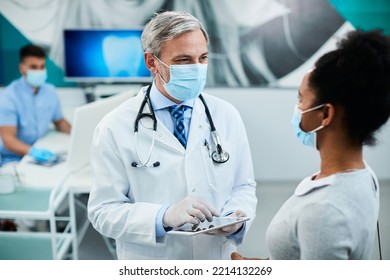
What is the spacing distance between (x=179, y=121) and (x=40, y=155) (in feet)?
2.29

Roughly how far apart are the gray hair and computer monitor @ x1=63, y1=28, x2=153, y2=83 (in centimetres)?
33

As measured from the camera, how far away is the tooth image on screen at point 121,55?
67.7 inches

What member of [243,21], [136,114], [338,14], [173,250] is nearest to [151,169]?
[136,114]

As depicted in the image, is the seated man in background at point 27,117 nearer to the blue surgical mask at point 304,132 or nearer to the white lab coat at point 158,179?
the white lab coat at point 158,179

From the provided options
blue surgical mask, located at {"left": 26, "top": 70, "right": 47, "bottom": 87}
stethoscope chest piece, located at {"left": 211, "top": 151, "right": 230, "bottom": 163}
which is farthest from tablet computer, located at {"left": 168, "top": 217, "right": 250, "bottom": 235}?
blue surgical mask, located at {"left": 26, "top": 70, "right": 47, "bottom": 87}

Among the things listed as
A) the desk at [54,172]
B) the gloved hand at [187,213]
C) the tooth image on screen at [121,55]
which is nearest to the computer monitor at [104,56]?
the tooth image on screen at [121,55]

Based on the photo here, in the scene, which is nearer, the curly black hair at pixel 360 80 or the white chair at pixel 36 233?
the curly black hair at pixel 360 80

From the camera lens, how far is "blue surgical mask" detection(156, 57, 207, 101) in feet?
4.38

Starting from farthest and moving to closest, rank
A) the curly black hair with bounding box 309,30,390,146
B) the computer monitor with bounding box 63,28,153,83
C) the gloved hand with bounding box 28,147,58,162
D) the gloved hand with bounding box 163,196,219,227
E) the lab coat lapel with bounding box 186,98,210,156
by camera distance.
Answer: the gloved hand with bounding box 28,147,58,162, the computer monitor with bounding box 63,28,153,83, the lab coat lapel with bounding box 186,98,210,156, the gloved hand with bounding box 163,196,219,227, the curly black hair with bounding box 309,30,390,146

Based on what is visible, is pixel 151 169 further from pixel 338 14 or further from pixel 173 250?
pixel 338 14

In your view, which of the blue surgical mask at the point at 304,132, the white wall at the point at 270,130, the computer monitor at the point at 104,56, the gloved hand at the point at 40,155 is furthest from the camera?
the gloved hand at the point at 40,155

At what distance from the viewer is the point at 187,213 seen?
1262mm

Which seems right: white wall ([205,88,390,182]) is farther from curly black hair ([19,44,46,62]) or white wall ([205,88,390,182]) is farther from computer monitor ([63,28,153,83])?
curly black hair ([19,44,46,62])

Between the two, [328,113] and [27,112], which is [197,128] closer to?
[328,113]
